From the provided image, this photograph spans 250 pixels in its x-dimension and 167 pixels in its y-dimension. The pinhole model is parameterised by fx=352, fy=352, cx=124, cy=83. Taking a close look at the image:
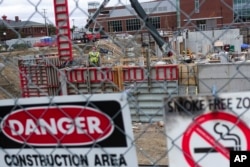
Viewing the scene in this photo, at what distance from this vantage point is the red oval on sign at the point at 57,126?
2.91 feet

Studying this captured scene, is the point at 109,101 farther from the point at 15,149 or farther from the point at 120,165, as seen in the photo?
the point at 15,149

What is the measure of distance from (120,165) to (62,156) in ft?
0.53

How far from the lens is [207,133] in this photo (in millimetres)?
816

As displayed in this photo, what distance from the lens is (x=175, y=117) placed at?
84 centimetres

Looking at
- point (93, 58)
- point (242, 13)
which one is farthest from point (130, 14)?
point (93, 58)

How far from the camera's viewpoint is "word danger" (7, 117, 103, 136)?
893mm

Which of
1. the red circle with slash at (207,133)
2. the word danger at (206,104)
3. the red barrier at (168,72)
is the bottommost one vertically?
the red barrier at (168,72)

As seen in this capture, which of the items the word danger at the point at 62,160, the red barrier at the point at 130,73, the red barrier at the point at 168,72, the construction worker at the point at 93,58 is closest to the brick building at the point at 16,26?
the word danger at the point at 62,160

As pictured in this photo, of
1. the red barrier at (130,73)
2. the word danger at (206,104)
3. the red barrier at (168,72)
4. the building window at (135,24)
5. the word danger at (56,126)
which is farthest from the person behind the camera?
the red barrier at (168,72)

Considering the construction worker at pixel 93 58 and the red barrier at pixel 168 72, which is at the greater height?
the construction worker at pixel 93 58

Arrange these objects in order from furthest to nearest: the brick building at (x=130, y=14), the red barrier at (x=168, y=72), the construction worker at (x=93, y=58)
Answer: the red barrier at (x=168, y=72) → the construction worker at (x=93, y=58) → the brick building at (x=130, y=14)

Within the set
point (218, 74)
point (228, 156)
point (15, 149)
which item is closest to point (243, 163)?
point (228, 156)

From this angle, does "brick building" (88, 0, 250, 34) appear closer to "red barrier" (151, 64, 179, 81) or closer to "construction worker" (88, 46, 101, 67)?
"construction worker" (88, 46, 101, 67)

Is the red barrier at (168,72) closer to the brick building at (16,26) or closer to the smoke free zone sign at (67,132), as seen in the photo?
the brick building at (16,26)
